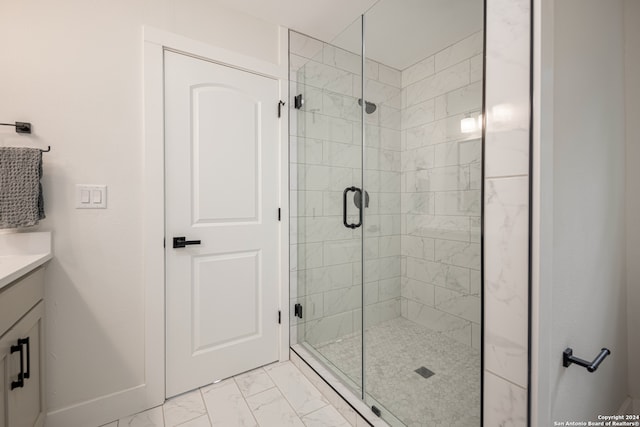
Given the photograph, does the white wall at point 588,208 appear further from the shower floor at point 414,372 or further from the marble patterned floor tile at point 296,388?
the marble patterned floor tile at point 296,388

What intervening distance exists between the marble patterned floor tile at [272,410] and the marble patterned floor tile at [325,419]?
0.16 feet

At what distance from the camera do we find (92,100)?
4.70 feet

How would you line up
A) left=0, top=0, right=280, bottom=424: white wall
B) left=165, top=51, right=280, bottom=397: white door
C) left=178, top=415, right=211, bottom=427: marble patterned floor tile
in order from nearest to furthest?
left=0, top=0, right=280, bottom=424: white wall < left=178, top=415, right=211, bottom=427: marble patterned floor tile < left=165, top=51, right=280, bottom=397: white door

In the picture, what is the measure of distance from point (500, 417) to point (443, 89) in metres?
1.78

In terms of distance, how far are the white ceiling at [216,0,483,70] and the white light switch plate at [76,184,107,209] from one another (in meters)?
1.40

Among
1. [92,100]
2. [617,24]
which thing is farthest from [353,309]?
[617,24]

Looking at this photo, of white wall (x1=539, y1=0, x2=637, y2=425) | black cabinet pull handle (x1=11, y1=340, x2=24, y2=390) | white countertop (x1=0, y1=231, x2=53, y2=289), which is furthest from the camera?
white countertop (x1=0, y1=231, x2=53, y2=289)

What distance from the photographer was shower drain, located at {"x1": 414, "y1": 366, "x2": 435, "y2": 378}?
167 cm

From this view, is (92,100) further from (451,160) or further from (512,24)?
(451,160)

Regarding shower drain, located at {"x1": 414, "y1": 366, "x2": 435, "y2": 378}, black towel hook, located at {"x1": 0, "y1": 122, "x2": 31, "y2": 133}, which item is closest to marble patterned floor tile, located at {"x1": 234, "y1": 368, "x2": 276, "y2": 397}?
shower drain, located at {"x1": 414, "y1": 366, "x2": 435, "y2": 378}

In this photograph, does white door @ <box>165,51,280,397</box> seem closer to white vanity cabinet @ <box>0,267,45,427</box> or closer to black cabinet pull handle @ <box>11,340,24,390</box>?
white vanity cabinet @ <box>0,267,45,427</box>

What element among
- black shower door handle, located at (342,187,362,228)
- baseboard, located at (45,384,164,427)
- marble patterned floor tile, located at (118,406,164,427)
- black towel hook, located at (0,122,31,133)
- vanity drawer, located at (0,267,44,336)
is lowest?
marble patterned floor tile, located at (118,406,164,427)

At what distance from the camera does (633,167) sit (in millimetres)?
1456

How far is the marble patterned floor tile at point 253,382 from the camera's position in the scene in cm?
171
